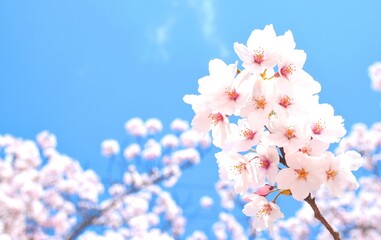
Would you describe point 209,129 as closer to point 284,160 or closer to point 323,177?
point 284,160

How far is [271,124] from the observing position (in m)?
1.47

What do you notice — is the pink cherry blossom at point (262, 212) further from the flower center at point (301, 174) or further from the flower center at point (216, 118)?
the flower center at point (216, 118)

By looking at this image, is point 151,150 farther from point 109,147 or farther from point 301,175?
point 301,175

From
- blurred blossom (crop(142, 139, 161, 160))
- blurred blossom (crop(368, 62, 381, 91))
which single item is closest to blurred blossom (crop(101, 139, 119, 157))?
blurred blossom (crop(142, 139, 161, 160))

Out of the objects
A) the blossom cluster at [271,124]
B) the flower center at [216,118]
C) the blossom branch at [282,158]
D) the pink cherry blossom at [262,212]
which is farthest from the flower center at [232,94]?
the pink cherry blossom at [262,212]

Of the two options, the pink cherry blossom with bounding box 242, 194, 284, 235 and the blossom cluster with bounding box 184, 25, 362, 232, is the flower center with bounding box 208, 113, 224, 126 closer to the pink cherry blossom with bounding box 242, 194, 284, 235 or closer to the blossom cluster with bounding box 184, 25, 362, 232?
the blossom cluster with bounding box 184, 25, 362, 232

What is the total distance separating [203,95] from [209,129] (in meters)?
0.14

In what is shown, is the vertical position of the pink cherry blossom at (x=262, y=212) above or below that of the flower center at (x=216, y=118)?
below

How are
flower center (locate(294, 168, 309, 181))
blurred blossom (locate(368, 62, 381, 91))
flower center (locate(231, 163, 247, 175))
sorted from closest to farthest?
flower center (locate(294, 168, 309, 181)) < flower center (locate(231, 163, 247, 175)) < blurred blossom (locate(368, 62, 381, 91))

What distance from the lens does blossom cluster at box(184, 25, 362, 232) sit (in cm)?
143

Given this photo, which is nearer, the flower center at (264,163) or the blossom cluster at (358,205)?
the flower center at (264,163)

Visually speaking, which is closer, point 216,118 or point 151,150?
point 216,118

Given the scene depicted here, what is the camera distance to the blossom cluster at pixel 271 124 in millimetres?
1427

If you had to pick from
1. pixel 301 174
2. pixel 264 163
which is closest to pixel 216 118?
pixel 264 163
